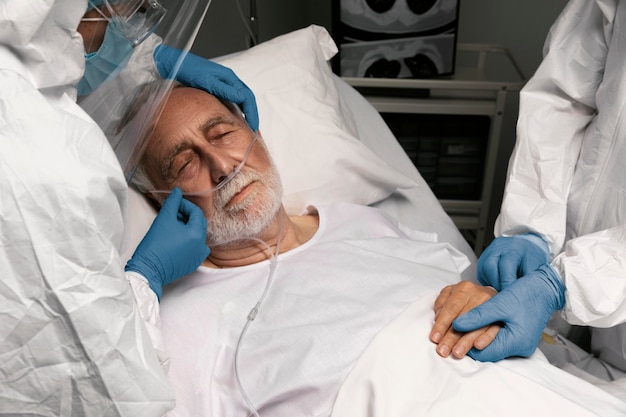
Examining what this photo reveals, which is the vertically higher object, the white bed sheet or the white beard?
the white beard

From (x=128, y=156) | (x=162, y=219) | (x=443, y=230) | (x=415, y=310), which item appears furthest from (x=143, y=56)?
(x=443, y=230)

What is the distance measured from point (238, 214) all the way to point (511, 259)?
0.56m

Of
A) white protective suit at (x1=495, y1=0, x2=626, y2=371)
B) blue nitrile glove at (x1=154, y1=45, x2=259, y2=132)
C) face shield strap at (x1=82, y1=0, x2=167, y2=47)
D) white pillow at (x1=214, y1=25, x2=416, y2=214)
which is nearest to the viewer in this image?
face shield strap at (x1=82, y1=0, x2=167, y2=47)

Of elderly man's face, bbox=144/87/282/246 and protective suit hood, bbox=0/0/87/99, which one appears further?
elderly man's face, bbox=144/87/282/246

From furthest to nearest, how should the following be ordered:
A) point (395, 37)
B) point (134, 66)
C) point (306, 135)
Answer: point (395, 37) < point (306, 135) < point (134, 66)

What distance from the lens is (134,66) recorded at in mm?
1065

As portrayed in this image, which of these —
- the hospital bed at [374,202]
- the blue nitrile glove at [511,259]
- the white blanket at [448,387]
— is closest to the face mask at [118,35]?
the hospital bed at [374,202]

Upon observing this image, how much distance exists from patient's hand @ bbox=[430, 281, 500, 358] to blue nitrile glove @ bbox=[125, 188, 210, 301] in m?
0.47

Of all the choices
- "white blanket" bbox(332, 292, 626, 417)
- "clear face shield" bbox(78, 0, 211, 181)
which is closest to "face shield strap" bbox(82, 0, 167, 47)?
"clear face shield" bbox(78, 0, 211, 181)

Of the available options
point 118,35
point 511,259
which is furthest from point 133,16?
point 511,259

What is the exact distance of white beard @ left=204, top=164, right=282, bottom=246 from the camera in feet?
4.45

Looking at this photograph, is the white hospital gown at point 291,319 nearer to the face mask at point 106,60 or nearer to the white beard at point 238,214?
the white beard at point 238,214

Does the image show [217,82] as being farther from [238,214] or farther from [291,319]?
[291,319]

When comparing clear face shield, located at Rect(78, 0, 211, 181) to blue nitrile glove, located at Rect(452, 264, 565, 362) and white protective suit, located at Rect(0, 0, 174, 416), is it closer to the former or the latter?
white protective suit, located at Rect(0, 0, 174, 416)
